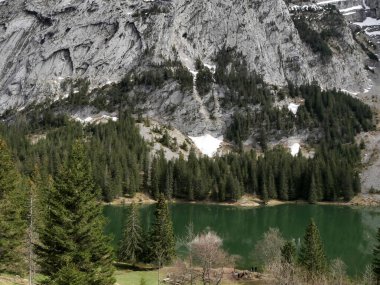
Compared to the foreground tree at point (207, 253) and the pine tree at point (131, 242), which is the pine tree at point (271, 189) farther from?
the foreground tree at point (207, 253)

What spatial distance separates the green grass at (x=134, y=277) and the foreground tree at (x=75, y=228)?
2291 cm

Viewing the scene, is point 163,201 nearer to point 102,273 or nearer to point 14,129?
point 102,273

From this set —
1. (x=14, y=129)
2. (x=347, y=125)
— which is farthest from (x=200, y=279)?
(x=347, y=125)

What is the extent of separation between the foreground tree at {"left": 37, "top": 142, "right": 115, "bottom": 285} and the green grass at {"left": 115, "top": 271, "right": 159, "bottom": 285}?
2291cm

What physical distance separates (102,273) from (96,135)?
14895 centimetres

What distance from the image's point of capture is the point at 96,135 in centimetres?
17262

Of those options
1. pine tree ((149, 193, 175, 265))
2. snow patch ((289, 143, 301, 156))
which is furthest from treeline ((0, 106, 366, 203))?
pine tree ((149, 193, 175, 265))

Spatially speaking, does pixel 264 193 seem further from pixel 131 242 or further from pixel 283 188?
pixel 131 242

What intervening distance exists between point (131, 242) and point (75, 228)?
37.8 metres

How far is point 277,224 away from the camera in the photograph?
97938mm

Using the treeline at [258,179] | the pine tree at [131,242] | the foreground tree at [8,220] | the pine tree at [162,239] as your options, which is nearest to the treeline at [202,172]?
the treeline at [258,179]

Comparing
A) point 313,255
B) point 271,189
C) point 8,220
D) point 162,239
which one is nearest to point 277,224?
point 162,239

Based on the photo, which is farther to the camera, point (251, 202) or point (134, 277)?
point (251, 202)

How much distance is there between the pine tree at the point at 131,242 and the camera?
6244 centimetres
